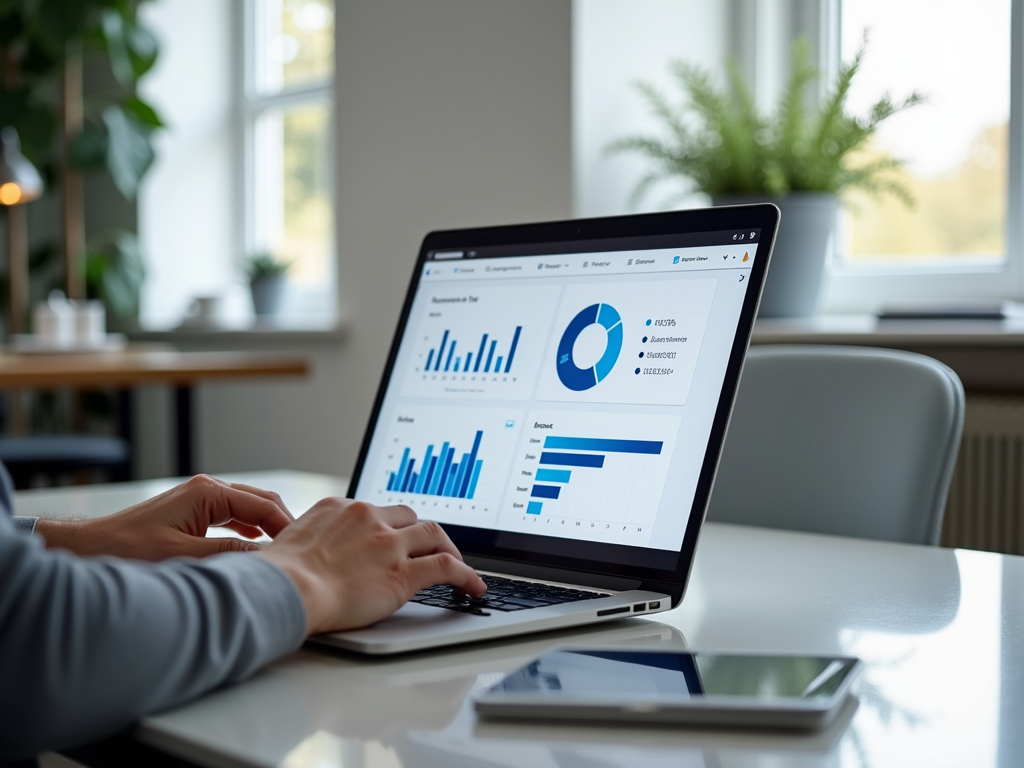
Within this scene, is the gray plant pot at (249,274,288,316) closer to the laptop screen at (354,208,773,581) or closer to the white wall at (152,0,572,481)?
the white wall at (152,0,572,481)

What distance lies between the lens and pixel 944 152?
7.79 feet

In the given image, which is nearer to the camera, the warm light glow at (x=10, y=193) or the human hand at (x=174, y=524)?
the human hand at (x=174, y=524)

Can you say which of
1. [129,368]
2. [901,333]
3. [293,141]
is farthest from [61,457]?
[901,333]

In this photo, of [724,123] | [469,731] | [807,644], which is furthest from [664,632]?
[724,123]

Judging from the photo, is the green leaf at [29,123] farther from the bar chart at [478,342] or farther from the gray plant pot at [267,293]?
the bar chart at [478,342]

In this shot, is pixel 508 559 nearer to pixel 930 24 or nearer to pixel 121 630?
pixel 121 630

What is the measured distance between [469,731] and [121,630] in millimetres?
170

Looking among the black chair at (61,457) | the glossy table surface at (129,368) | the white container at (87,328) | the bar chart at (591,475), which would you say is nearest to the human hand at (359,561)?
the bar chart at (591,475)

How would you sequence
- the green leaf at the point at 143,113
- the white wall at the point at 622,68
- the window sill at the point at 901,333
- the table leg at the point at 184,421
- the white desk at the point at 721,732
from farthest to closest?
the green leaf at the point at 143,113 < the table leg at the point at 184,421 < the white wall at the point at 622,68 < the window sill at the point at 901,333 < the white desk at the point at 721,732

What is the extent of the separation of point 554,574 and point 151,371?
213cm

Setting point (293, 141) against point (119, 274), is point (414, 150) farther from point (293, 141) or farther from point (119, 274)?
point (119, 274)

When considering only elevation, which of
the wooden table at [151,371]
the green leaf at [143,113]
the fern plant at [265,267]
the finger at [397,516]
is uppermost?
the green leaf at [143,113]

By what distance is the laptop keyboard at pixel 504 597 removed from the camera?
28.8 inches

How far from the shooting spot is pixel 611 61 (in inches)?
103
